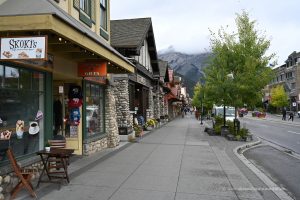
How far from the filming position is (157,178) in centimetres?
991

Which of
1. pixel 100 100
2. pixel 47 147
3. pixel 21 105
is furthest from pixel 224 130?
pixel 21 105

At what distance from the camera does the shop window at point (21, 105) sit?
321 inches

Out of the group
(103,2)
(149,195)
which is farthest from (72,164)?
(103,2)

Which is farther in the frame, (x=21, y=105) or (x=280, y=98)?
(x=280, y=98)

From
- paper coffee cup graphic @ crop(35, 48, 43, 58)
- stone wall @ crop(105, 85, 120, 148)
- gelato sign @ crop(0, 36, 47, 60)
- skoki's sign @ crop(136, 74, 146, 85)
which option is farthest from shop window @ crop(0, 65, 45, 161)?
skoki's sign @ crop(136, 74, 146, 85)

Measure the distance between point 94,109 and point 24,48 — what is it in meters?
7.95

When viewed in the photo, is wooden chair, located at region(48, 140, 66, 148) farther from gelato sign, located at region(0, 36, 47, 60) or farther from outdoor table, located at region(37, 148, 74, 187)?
gelato sign, located at region(0, 36, 47, 60)

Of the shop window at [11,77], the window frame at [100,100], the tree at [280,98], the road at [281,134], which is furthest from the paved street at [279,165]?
the tree at [280,98]

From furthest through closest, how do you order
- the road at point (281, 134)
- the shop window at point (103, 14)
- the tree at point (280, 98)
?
the tree at point (280, 98)
the road at point (281, 134)
the shop window at point (103, 14)

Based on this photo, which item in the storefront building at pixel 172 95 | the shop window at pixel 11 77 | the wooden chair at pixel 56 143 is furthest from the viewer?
the storefront building at pixel 172 95

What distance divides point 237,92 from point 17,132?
53.7 ft

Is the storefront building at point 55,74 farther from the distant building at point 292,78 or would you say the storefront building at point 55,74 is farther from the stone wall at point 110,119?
the distant building at point 292,78

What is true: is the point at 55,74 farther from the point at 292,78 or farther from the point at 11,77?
the point at 292,78

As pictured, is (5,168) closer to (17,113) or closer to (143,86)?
(17,113)
